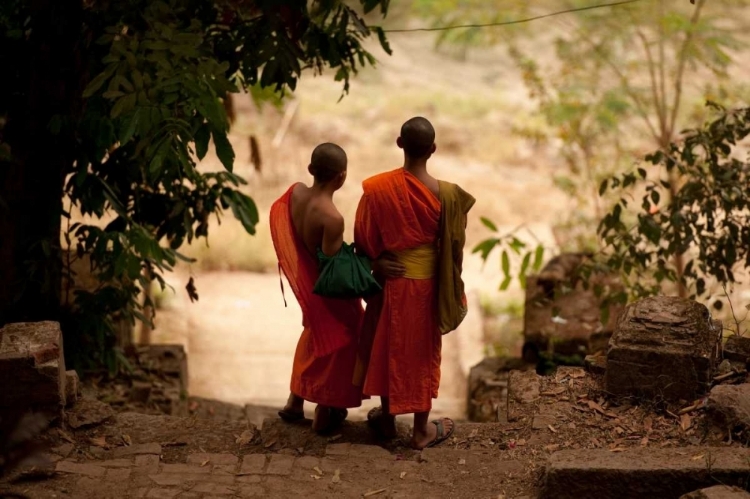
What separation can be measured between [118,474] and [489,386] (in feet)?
11.6

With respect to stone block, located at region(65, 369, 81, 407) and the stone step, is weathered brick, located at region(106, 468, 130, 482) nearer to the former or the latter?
stone block, located at region(65, 369, 81, 407)

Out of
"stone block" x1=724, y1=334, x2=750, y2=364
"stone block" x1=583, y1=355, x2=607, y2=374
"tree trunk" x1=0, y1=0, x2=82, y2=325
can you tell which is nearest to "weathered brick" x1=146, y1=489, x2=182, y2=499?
"tree trunk" x1=0, y1=0, x2=82, y2=325

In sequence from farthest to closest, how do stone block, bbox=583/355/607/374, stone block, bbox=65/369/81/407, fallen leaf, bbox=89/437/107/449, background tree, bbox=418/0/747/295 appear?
background tree, bbox=418/0/747/295, stone block, bbox=583/355/607/374, stone block, bbox=65/369/81/407, fallen leaf, bbox=89/437/107/449

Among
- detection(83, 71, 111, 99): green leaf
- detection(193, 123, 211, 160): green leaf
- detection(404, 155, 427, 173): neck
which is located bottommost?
detection(404, 155, 427, 173): neck

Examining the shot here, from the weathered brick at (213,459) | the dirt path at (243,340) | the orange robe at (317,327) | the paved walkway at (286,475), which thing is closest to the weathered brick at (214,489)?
the paved walkway at (286,475)

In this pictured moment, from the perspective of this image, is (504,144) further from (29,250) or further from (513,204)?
(29,250)

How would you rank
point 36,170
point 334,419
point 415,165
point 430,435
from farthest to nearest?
point 36,170
point 334,419
point 430,435
point 415,165

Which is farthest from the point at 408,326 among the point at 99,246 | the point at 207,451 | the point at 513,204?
the point at 513,204

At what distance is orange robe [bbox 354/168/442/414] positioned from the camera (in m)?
4.09

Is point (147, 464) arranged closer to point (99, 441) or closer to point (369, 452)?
point (99, 441)

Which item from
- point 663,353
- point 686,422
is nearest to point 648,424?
point 686,422

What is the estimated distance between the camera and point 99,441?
4402 mm

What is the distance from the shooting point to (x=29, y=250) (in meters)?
5.25

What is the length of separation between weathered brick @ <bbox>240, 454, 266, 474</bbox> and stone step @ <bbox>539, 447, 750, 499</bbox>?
128 cm
